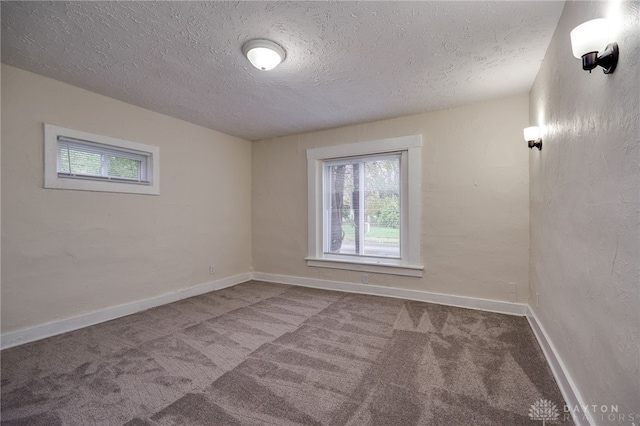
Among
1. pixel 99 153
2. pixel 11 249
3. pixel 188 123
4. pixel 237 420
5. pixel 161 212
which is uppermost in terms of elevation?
pixel 188 123

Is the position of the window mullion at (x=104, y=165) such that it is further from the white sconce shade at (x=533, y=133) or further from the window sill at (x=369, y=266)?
the white sconce shade at (x=533, y=133)

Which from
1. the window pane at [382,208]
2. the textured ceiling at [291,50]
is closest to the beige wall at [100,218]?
the textured ceiling at [291,50]

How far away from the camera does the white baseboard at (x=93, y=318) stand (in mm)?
2412

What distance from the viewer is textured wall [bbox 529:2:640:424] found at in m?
1.05

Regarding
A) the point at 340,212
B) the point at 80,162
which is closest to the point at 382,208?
the point at 340,212

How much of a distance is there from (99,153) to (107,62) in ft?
3.66

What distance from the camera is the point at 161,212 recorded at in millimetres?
3535

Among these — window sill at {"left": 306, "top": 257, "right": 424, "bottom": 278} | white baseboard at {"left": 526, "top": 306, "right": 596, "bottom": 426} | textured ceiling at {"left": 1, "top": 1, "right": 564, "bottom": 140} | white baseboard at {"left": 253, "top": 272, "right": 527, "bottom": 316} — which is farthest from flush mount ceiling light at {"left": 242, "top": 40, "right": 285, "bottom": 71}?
white baseboard at {"left": 253, "top": 272, "right": 527, "bottom": 316}

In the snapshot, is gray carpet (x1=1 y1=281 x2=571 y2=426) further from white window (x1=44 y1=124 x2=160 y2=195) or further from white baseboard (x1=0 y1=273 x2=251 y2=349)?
white window (x1=44 y1=124 x2=160 y2=195)

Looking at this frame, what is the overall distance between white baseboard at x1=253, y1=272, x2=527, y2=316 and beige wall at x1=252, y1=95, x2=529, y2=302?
69 mm

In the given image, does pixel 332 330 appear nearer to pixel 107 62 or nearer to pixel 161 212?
pixel 161 212

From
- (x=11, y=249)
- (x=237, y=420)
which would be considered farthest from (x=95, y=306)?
(x=237, y=420)

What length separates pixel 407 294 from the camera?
3641 millimetres

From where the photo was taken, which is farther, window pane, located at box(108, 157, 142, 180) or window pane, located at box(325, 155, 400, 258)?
window pane, located at box(325, 155, 400, 258)
